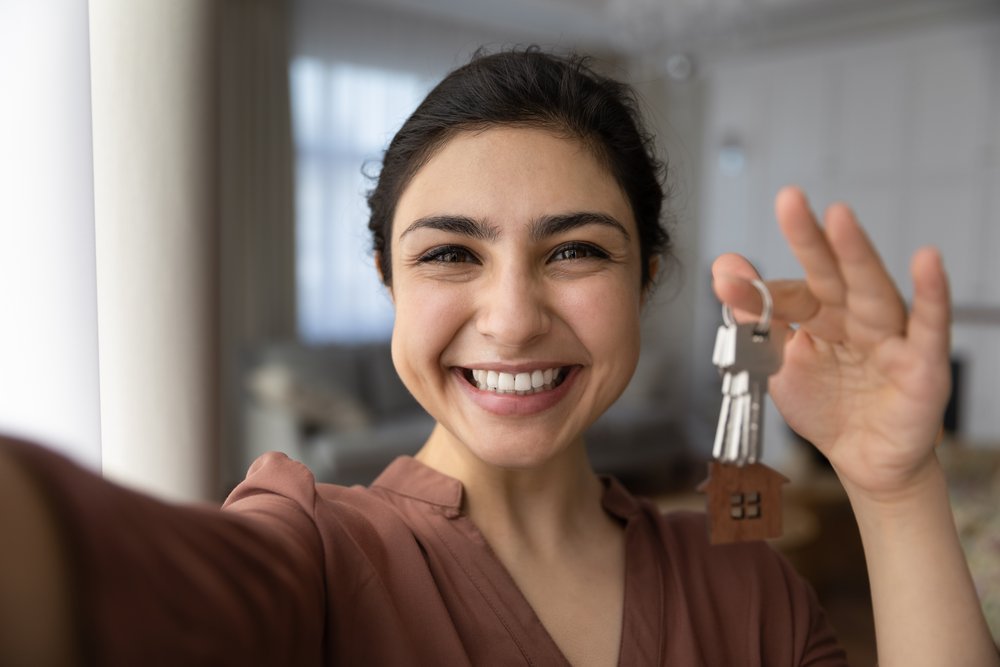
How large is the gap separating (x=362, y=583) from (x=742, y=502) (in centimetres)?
43

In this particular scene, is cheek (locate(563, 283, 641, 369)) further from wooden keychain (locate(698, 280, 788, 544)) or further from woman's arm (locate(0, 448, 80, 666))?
woman's arm (locate(0, 448, 80, 666))

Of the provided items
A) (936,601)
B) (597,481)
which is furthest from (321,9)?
(936,601)

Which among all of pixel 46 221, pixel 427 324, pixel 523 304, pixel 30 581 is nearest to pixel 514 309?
pixel 523 304

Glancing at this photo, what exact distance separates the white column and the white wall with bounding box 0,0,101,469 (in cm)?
8

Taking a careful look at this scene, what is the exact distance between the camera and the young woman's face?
929 mm

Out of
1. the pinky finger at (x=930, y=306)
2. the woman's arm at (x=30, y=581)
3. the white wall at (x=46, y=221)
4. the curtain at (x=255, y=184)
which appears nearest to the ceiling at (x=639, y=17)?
the curtain at (x=255, y=184)

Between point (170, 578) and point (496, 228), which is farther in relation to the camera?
point (496, 228)

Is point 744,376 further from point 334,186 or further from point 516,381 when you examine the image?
point 334,186

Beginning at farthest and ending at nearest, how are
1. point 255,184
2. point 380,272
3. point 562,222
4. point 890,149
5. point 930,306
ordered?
point 890,149 → point 255,184 → point 380,272 → point 562,222 → point 930,306

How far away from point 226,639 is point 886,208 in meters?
6.59

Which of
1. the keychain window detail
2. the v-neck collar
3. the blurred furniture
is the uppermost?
the keychain window detail

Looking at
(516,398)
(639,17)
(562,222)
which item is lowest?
(516,398)

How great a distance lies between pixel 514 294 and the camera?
91 centimetres

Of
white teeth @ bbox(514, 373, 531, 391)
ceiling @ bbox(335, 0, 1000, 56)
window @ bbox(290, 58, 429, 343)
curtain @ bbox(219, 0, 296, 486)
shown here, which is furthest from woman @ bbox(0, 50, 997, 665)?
window @ bbox(290, 58, 429, 343)
